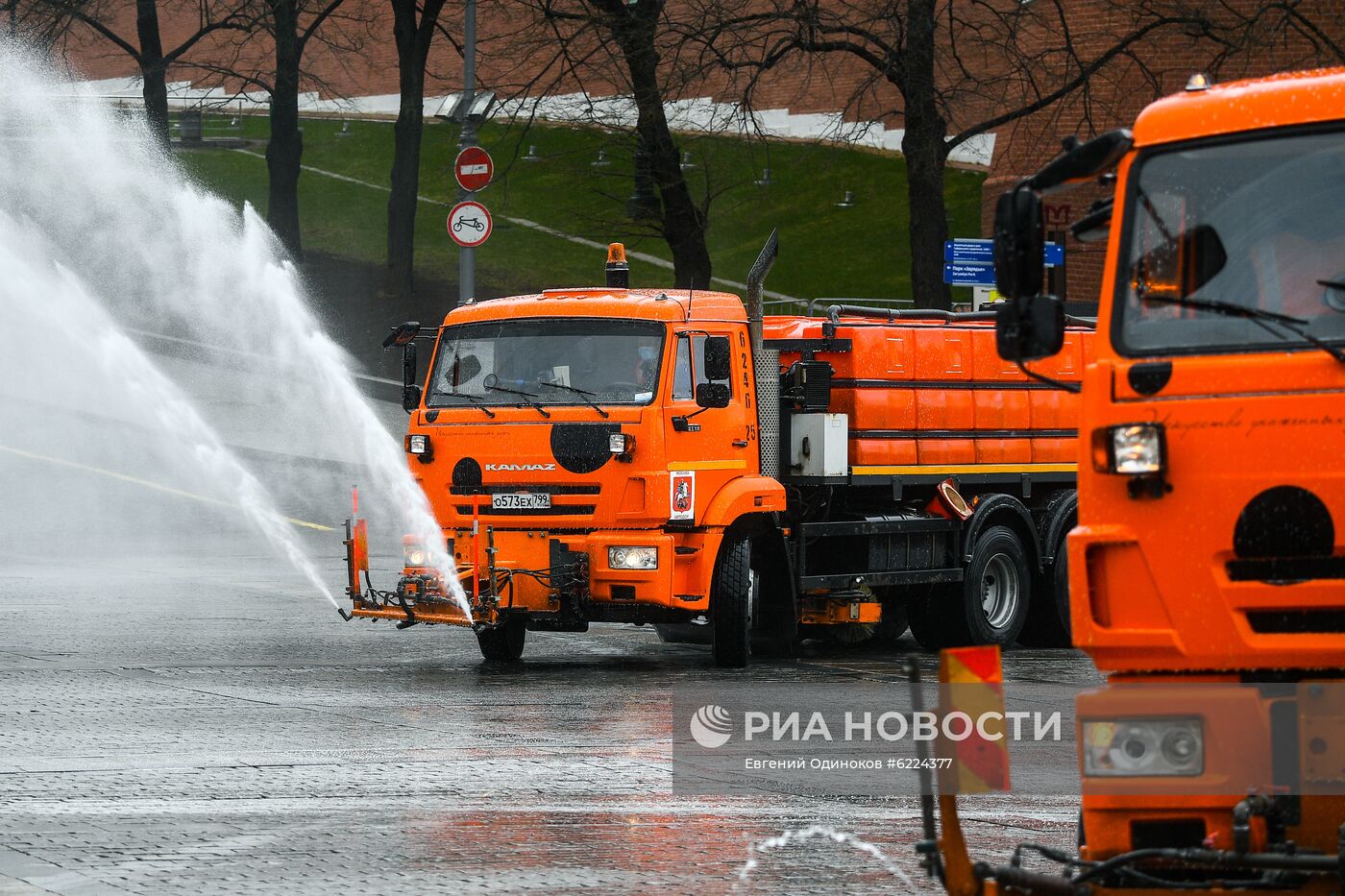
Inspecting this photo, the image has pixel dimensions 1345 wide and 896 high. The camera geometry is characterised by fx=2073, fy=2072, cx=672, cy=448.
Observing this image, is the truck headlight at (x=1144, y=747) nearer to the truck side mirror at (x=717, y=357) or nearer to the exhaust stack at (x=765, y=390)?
the truck side mirror at (x=717, y=357)

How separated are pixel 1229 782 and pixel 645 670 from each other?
367 inches

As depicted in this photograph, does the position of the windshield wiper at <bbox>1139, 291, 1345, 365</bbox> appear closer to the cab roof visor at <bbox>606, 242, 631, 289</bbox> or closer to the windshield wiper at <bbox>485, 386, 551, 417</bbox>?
the windshield wiper at <bbox>485, 386, 551, 417</bbox>

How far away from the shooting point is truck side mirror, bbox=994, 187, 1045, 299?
6.55 meters

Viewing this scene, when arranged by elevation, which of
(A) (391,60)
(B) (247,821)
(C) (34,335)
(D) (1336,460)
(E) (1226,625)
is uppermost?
(A) (391,60)

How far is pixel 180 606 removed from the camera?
61.7 feet

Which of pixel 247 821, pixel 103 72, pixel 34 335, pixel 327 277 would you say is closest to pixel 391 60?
pixel 103 72

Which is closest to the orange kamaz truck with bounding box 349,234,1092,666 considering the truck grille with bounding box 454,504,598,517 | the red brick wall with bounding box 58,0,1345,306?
the truck grille with bounding box 454,504,598,517

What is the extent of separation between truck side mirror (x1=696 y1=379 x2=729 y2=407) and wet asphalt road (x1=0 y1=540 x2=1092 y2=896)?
1.93 m

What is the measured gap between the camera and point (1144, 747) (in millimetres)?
6066

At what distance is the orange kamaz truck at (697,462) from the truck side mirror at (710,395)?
0.05 feet

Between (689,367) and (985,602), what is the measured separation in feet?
12.8

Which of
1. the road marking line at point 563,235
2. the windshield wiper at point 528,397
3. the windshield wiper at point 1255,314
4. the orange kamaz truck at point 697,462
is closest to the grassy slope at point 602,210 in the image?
the road marking line at point 563,235

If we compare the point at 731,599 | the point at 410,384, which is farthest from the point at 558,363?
the point at 731,599

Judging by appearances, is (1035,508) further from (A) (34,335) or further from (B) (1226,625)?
(A) (34,335)
